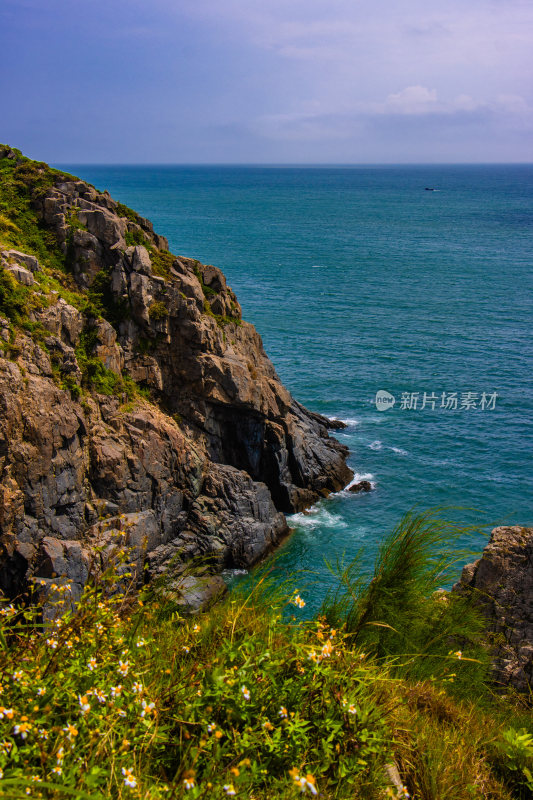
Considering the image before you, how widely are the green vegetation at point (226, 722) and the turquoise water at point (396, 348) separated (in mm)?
3576

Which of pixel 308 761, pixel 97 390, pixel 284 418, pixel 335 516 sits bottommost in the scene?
pixel 335 516

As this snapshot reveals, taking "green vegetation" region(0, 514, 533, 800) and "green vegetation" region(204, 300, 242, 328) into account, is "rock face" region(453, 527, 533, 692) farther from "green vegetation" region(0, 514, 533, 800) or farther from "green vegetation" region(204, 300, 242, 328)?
"green vegetation" region(204, 300, 242, 328)

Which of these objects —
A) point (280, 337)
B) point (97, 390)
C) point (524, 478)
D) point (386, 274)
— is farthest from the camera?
point (386, 274)

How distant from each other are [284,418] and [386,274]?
5785 centimetres

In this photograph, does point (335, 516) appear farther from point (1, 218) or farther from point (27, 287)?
point (1, 218)

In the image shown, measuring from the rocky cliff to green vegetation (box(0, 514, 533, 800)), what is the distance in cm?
1631

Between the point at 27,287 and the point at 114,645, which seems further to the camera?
the point at 27,287

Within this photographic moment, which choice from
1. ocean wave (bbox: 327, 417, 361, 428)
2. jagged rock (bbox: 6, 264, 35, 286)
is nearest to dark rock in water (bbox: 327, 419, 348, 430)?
ocean wave (bbox: 327, 417, 361, 428)

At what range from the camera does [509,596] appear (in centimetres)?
1229

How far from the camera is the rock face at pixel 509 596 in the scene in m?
11.1

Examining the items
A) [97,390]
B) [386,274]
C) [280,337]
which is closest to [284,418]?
[97,390]

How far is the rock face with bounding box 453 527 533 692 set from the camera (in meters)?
11.1

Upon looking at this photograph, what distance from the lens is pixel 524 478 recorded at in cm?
3659

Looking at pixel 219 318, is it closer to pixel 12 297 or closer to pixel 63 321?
pixel 63 321
